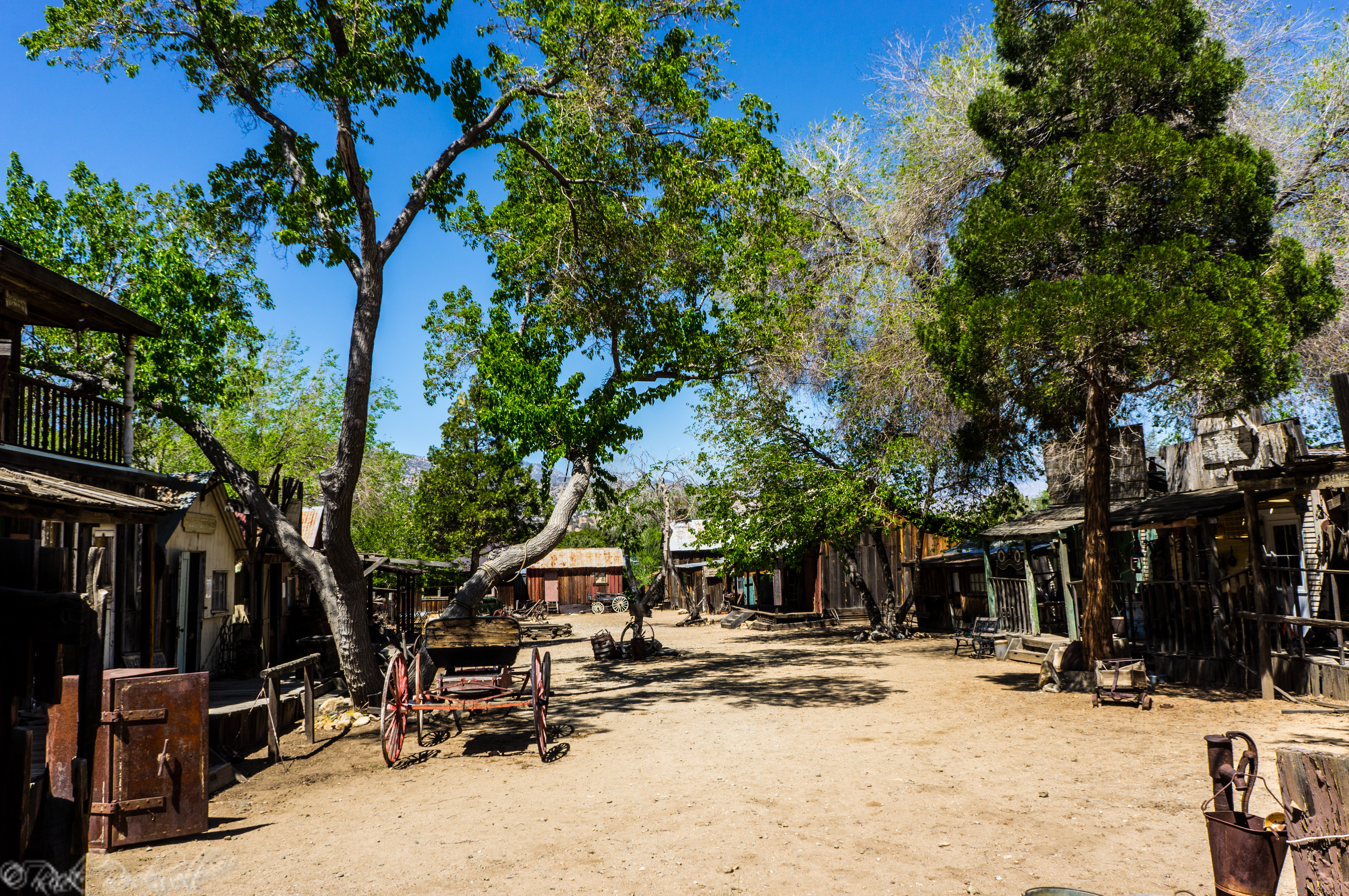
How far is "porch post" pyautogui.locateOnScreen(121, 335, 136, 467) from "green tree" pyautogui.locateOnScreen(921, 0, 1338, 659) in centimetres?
1172

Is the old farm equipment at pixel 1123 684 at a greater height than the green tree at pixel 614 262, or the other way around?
the green tree at pixel 614 262

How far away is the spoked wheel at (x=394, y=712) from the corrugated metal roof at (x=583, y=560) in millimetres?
38233

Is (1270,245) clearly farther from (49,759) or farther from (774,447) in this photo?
(49,759)

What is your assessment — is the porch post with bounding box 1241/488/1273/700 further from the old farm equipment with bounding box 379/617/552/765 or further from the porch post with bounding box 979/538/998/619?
the old farm equipment with bounding box 379/617/552/765

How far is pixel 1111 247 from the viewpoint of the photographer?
10.5 meters

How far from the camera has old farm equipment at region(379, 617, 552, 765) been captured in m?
8.94

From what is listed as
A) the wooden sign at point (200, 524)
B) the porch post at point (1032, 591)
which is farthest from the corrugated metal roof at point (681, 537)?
the wooden sign at point (200, 524)

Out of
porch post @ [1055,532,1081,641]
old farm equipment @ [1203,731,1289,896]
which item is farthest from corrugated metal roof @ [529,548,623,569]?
old farm equipment @ [1203,731,1289,896]

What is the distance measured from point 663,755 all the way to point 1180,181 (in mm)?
9532

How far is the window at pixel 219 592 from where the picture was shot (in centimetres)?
1616

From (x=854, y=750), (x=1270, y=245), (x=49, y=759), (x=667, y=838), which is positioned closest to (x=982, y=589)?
(x=1270, y=245)

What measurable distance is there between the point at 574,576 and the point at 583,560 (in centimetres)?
115

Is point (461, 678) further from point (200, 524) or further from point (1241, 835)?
point (200, 524)

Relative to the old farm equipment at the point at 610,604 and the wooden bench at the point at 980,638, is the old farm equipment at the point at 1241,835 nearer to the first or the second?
the wooden bench at the point at 980,638
